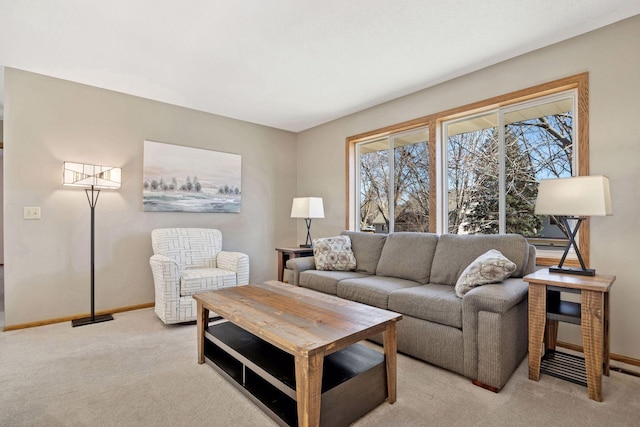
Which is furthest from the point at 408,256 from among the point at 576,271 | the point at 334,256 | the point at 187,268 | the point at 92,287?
the point at 92,287

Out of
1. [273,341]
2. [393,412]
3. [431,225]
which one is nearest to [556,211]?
[431,225]

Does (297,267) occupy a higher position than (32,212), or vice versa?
(32,212)

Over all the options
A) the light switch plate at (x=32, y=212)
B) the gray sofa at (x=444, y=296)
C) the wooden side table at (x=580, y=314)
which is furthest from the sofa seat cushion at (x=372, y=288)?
the light switch plate at (x=32, y=212)

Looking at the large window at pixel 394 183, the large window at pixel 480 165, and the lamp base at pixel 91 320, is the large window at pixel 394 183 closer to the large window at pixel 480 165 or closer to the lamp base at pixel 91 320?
the large window at pixel 480 165

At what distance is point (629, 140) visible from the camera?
2260mm

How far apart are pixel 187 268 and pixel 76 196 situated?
4.45ft

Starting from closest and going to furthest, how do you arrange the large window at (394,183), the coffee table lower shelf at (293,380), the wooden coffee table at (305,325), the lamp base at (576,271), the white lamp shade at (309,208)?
the wooden coffee table at (305,325) < the coffee table lower shelf at (293,380) < the lamp base at (576,271) < the large window at (394,183) < the white lamp shade at (309,208)

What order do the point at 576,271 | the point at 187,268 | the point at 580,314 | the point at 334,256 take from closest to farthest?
the point at 580,314 < the point at 576,271 < the point at 334,256 < the point at 187,268

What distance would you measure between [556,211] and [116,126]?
424cm

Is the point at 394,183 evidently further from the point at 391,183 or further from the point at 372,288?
the point at 372,288

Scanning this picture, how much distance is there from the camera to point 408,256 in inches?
121

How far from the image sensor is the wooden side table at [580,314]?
1816 millimetres

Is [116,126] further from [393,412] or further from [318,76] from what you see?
[393,412]

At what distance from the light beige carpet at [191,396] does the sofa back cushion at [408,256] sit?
0.84 m
